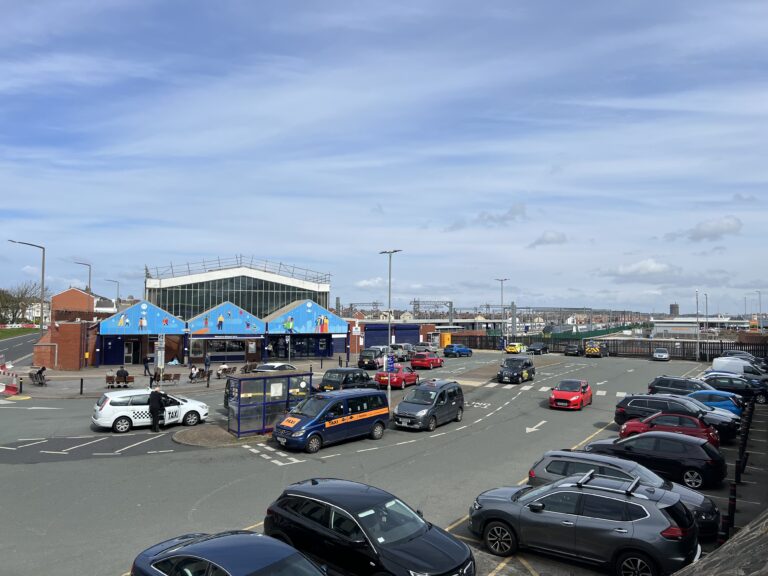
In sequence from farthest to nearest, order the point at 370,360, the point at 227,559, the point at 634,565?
the point at 370,360, the point at 634,565, the point at 227,559

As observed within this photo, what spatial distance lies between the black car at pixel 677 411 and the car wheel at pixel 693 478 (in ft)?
18.6

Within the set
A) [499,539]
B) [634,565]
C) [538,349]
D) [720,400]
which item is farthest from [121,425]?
[538,349]

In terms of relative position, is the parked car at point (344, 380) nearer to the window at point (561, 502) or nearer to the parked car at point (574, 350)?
the window at point (561, 502)

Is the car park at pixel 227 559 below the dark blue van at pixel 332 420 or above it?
above

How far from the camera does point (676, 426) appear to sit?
1844 centimetres

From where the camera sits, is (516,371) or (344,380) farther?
(516,371)

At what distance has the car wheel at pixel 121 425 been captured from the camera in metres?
20.7

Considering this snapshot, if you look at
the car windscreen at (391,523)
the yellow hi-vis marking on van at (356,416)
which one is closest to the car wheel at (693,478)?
the car windscreen at (391,523)

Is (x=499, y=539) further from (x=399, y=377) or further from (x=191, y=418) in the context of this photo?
(x=399, y=377)

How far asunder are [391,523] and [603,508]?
3698 millimetres

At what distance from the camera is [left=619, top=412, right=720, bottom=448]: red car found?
18.1 meters

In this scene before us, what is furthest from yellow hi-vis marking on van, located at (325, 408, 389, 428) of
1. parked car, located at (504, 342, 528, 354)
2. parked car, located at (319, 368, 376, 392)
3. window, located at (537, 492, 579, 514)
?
parked car, located at (504, 342, 528, 354)

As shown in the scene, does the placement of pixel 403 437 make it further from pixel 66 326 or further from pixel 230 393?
pixel 66 326

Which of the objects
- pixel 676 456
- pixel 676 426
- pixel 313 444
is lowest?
pixel 313 444
